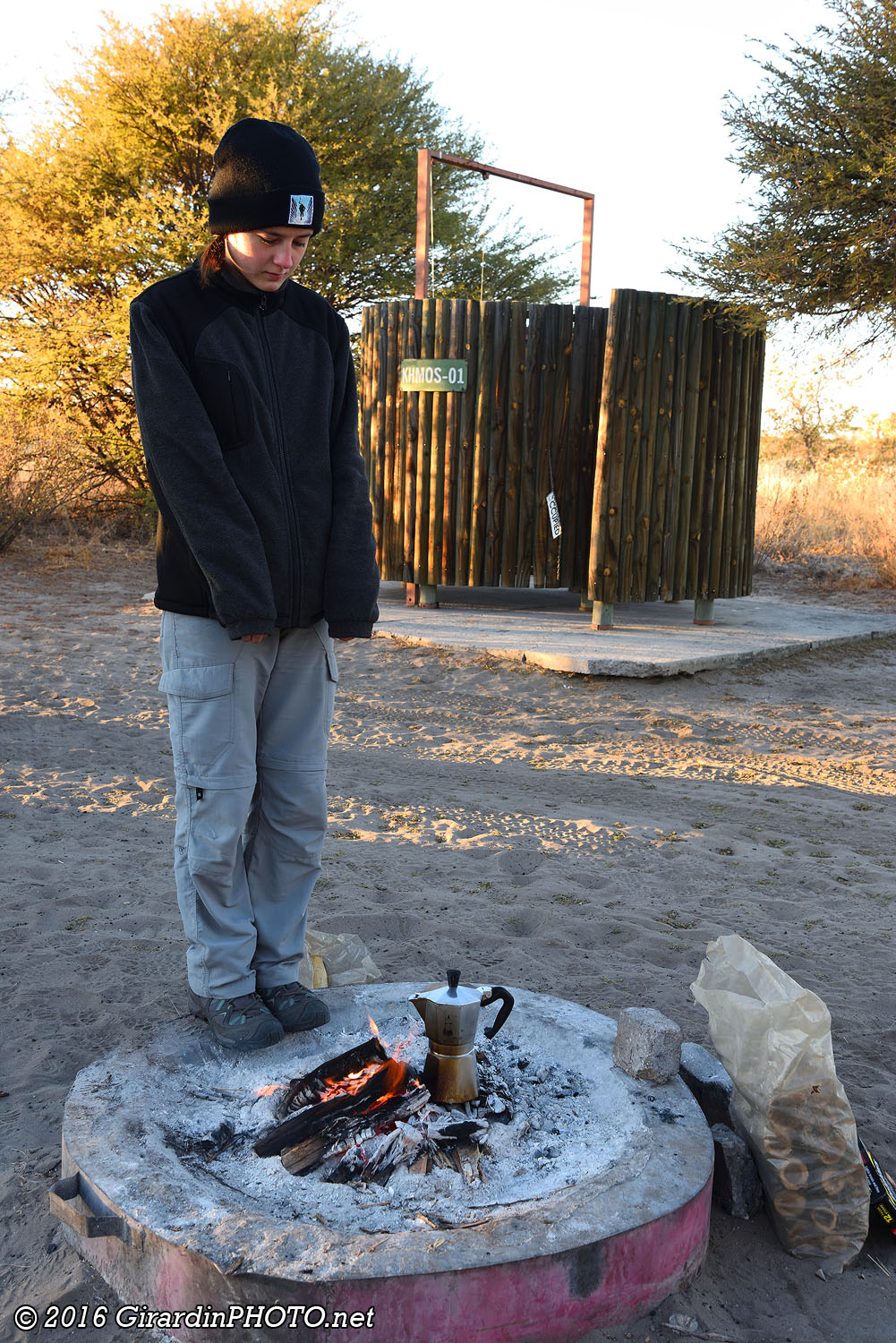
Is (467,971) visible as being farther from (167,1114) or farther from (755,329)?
(755,329)

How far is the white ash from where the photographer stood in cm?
205

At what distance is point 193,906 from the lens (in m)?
2.61

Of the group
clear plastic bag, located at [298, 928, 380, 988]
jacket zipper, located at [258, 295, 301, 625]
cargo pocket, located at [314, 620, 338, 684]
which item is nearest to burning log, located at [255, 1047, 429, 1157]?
clear plastic bag, located at [298, 928, 380, 988]

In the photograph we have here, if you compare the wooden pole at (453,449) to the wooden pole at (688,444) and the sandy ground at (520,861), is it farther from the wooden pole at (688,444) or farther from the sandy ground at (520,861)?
the wooden pole at (688,444)

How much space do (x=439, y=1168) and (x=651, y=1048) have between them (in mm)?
574

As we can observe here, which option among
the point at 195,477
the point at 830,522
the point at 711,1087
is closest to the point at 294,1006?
the point at 711,1087

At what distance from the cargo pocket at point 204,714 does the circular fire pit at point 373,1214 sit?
670 millimetres

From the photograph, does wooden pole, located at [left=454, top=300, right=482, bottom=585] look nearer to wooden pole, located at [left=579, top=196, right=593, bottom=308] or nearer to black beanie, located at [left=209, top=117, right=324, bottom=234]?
wooden pole, located at [left=579, top=196, right=593, bottom=308]

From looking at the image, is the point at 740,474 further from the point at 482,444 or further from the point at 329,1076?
the point at 329,1076

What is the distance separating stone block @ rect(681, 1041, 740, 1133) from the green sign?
22.6ft

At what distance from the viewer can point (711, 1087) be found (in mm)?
2551

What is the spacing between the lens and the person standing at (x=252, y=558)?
8.16ft

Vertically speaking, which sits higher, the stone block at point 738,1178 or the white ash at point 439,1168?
the white ash at point 439,1168

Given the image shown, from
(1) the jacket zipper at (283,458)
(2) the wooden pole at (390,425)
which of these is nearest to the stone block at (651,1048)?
(1) the jacket zipper at (283,458)
